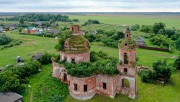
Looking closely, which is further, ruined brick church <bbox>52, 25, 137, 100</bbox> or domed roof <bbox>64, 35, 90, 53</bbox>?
domed roof <bbox>64, 35, 90, 53</bbox>

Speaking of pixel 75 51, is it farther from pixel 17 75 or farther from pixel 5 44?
pixel 5 44

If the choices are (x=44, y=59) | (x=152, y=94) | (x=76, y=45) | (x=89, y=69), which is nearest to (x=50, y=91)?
(x=89, y=69)

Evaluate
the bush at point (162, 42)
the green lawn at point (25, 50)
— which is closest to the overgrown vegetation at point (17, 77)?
the green lawn at point (25, 50)

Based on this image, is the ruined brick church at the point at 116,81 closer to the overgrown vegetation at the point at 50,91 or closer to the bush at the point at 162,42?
the overgrown vegetation at the point at 50,91

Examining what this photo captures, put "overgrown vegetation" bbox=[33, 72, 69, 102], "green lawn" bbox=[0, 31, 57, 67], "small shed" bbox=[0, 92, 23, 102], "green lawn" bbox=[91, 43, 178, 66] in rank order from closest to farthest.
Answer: "small shed" bbox=[0, 92, 23, 102]
"overgrown vegetation" bbox=[33, 72, 69, 102]
"green lawn" bbox=[91, 43, 178, 66]
"green lawn" bbox=[0, 31, 57, 67]

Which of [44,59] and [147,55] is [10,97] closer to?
[44,59]

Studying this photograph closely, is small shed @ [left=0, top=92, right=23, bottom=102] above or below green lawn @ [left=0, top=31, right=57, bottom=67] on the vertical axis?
below

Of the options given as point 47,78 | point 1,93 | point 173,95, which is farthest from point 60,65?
point 173,95

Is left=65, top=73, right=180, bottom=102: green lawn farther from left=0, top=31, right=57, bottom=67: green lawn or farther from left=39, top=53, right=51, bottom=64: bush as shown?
left=0, top=31, right=57, bottom=67: green lawn

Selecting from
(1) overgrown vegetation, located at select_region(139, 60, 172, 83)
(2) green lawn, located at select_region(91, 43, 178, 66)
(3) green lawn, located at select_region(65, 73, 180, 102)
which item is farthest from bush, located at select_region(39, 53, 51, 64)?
(1) overgrown vegetation, located at select_region(139, 60, 172, 83)
